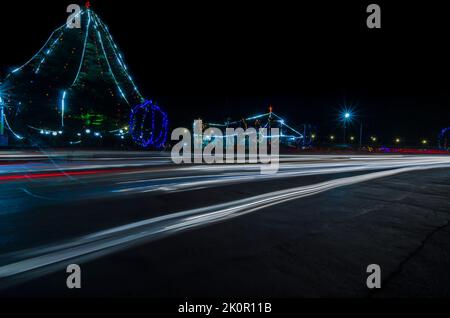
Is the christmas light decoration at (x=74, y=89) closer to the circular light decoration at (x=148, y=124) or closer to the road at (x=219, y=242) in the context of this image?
the circular light decoration at (x=148, y=124)

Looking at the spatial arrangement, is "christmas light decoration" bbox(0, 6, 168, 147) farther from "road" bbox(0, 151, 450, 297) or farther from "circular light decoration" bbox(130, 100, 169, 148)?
"road" bbox(0, 151, 450, 297)

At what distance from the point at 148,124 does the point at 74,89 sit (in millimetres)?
8077

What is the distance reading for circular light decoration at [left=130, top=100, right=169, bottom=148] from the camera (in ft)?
89.7

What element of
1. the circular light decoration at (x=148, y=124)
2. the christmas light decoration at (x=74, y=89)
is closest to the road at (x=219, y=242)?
the christmas light decoration at (x=74, y=89)

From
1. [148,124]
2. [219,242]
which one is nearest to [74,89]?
[148,124]

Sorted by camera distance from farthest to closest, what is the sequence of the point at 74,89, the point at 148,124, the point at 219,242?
the point at 148,124 < the point at 74,89 < the point at 219,242

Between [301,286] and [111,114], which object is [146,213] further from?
[111,114]

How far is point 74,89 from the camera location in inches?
879

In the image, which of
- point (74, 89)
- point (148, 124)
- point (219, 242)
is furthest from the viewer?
point (148, 124)

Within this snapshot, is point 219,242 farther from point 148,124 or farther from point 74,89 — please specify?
point 148,124

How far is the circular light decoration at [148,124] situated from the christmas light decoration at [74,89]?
202mm

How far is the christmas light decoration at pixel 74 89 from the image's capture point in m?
21.2

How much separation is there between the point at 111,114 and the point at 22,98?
6494 mm
